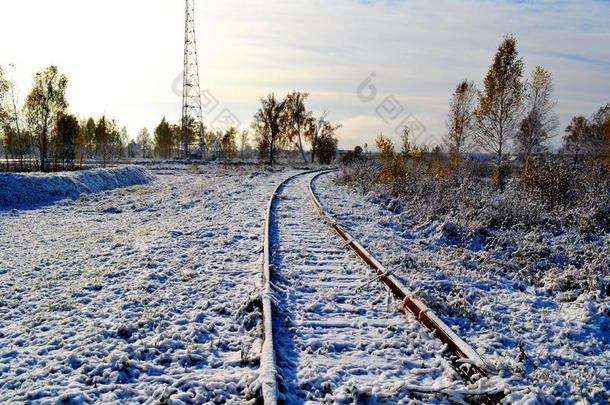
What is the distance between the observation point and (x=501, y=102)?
94.5 ft

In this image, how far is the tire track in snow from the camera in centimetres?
305

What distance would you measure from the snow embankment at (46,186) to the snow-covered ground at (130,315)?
644cm

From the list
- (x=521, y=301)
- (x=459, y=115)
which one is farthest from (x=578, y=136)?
(x=521, y=301)

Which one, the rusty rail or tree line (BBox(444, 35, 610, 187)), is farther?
tree line (BBox(444, 35, 610, 187))

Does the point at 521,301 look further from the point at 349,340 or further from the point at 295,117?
the point at 295,117

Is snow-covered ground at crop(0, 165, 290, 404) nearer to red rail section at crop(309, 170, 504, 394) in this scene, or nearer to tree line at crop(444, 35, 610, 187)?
red rail section at crop(309, 170, 504, 394)

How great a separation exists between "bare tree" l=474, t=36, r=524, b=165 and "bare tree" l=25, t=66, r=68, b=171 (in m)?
33.5

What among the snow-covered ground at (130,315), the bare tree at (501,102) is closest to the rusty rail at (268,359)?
the snow-covered ground at (130,315)

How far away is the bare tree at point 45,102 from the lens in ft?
95.6

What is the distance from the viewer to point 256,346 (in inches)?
142

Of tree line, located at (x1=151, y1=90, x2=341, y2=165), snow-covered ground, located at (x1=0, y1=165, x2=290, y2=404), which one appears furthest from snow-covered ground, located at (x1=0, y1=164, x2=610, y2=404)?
tree line, located at (x1=151, y1=90, x2=341, y2=165)

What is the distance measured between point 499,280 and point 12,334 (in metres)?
6.50

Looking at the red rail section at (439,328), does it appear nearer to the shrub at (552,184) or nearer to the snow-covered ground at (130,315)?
the snow-covered ground at (130,315)

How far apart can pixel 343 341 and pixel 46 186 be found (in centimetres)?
1740
